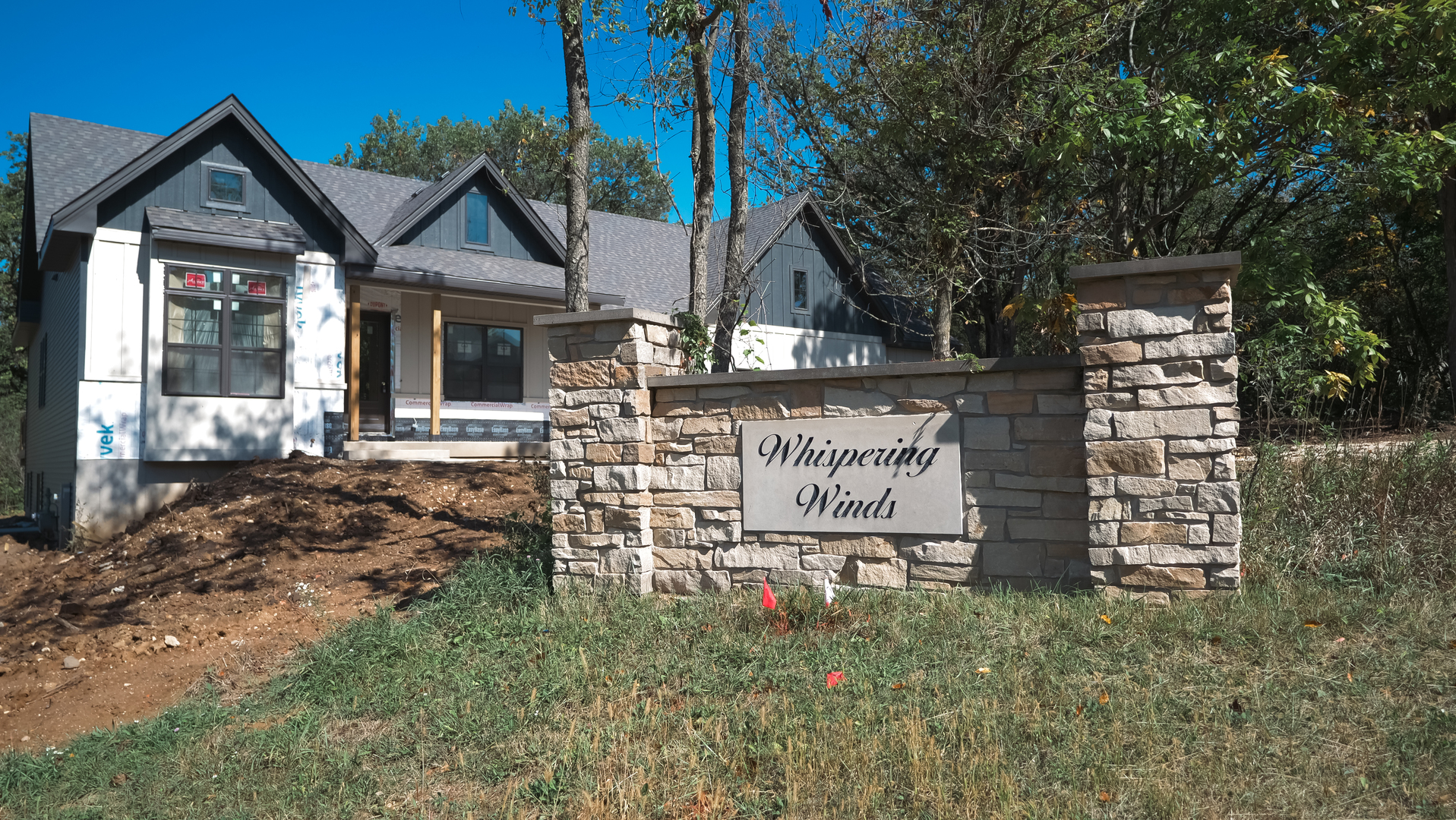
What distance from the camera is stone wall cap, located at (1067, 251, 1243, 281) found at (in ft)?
16.7

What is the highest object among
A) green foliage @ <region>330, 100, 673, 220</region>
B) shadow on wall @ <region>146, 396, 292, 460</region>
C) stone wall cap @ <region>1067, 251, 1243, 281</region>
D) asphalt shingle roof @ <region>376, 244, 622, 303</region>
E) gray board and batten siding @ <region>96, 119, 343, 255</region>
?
green foliage @ <region>330, 100, 673, 220</region>

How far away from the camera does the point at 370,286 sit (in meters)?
15.0

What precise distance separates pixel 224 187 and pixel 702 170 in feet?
28.1

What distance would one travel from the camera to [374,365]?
17375mm

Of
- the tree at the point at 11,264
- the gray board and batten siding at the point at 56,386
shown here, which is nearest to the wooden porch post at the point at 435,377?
the gray board and batten siding at the point at 56,386

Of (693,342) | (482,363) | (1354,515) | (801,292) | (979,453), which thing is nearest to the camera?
(1354,515)

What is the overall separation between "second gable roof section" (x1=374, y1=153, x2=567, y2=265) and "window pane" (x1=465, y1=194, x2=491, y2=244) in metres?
0.35

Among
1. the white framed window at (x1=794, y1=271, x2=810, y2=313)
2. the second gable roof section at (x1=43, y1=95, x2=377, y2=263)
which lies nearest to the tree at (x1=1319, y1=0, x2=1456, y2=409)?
the white framed window at (x1=794, y1=271, x2=810, y2=313)

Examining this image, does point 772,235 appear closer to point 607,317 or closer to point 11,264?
point 607,317

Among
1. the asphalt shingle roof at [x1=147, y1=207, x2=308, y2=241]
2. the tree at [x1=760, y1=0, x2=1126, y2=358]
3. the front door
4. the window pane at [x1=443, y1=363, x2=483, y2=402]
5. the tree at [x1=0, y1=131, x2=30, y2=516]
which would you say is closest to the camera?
the tree at [x1=760, y1=0, x2=1126, y2=358]

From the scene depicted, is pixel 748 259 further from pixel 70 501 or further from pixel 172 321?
pixel 70 501

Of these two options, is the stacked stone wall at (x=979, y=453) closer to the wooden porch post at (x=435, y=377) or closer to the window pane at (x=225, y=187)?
the wooden porch post at (x=435, y=377)

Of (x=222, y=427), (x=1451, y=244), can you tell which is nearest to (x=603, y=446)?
(x=222, y=427)

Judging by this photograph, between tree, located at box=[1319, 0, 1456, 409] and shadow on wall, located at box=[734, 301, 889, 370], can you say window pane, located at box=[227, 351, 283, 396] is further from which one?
tree, located at box=[1319, 0, 1456, 409]
